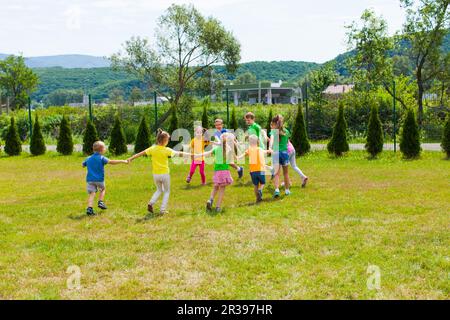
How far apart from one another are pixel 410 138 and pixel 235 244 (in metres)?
12.4

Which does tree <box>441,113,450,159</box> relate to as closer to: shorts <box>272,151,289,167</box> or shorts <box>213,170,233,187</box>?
shorts <box>272,151,289,167</box>

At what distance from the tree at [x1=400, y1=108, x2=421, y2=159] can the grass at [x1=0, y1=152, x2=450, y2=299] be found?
565cm

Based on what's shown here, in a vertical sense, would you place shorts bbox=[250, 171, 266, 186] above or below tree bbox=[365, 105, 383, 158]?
below

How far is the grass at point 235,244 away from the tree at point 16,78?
65767mm

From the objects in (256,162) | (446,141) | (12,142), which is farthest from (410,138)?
(12,142)

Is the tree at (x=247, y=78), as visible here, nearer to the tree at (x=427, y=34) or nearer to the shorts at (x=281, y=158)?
the tree at (x=427, y=34)

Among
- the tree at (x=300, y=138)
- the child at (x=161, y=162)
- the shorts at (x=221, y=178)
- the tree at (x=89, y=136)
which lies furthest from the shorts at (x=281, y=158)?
the tree at (x=89, y=136)

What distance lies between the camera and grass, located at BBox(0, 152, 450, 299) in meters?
4.72

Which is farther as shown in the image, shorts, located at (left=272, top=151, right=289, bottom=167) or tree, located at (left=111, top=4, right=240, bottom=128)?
tree, located at (left=111, top=4, right=240, bottom=128)

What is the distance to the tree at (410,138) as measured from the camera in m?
16.7

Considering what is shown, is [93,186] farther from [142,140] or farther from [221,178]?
[142,140]

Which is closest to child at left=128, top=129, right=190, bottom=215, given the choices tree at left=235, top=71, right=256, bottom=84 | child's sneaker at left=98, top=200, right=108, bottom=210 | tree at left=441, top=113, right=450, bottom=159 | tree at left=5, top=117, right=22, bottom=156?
child's sneaker at left=98, top=200, right=108, bottom=210

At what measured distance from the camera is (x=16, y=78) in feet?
232
